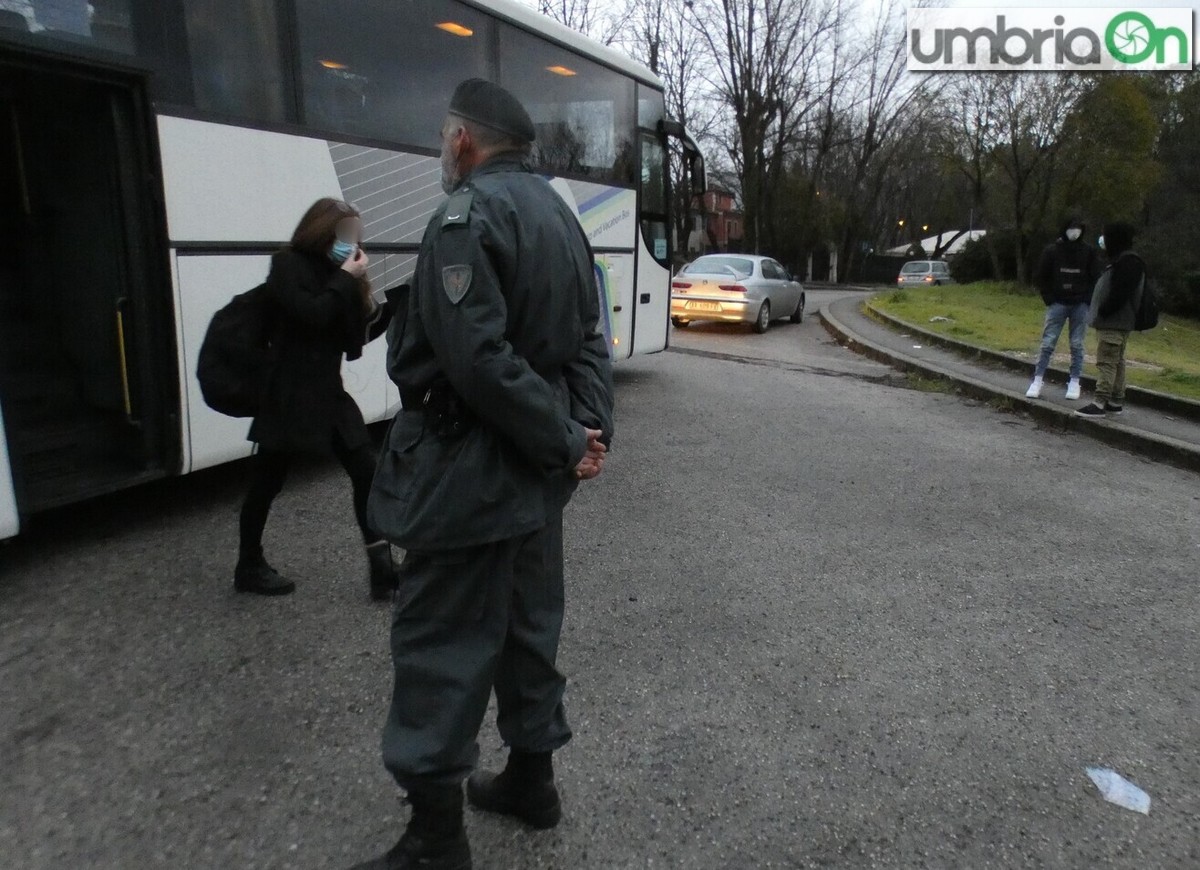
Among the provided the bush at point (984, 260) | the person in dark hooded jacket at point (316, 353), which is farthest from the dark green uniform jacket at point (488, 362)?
the bush at point (984, 260)

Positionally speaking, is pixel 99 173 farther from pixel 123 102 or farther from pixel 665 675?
pixel 665 675

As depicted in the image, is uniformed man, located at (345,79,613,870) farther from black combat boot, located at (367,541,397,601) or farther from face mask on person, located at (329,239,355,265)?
black combat boot, located at (367,541,397,601)

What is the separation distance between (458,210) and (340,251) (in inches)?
75.1

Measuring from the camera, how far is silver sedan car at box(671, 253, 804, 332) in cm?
1716

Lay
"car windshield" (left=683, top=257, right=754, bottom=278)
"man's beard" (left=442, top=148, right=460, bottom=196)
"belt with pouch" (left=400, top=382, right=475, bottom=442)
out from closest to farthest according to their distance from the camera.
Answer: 1. "belt with pouch" (left=400, top=382, right=475, bottom=442)
2. "man's beard" (left=442, top=148, right=460, bottom=196)
3. "car windshield" (left=683, top=257, right=754, bottom=278)

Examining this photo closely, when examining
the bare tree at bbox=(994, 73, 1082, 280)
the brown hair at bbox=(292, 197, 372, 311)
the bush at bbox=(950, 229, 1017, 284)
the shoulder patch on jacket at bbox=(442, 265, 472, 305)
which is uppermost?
the bare tree at bbox=(994, 73, 1082, 280)

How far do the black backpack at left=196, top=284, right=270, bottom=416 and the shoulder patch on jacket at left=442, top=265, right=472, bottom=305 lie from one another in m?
2.02

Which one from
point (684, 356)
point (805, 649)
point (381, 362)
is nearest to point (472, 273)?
point (805, 649)

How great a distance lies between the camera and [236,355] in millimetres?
3652

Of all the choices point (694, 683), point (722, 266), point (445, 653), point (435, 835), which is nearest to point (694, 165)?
point (694, 683)

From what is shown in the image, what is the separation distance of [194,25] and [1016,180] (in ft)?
87.2

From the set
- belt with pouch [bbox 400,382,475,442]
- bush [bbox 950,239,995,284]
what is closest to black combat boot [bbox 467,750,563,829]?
belt with pouch [bbox 400,382,475,442]

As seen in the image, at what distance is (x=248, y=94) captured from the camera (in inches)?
195

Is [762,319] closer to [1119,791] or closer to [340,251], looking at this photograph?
[340,251]
